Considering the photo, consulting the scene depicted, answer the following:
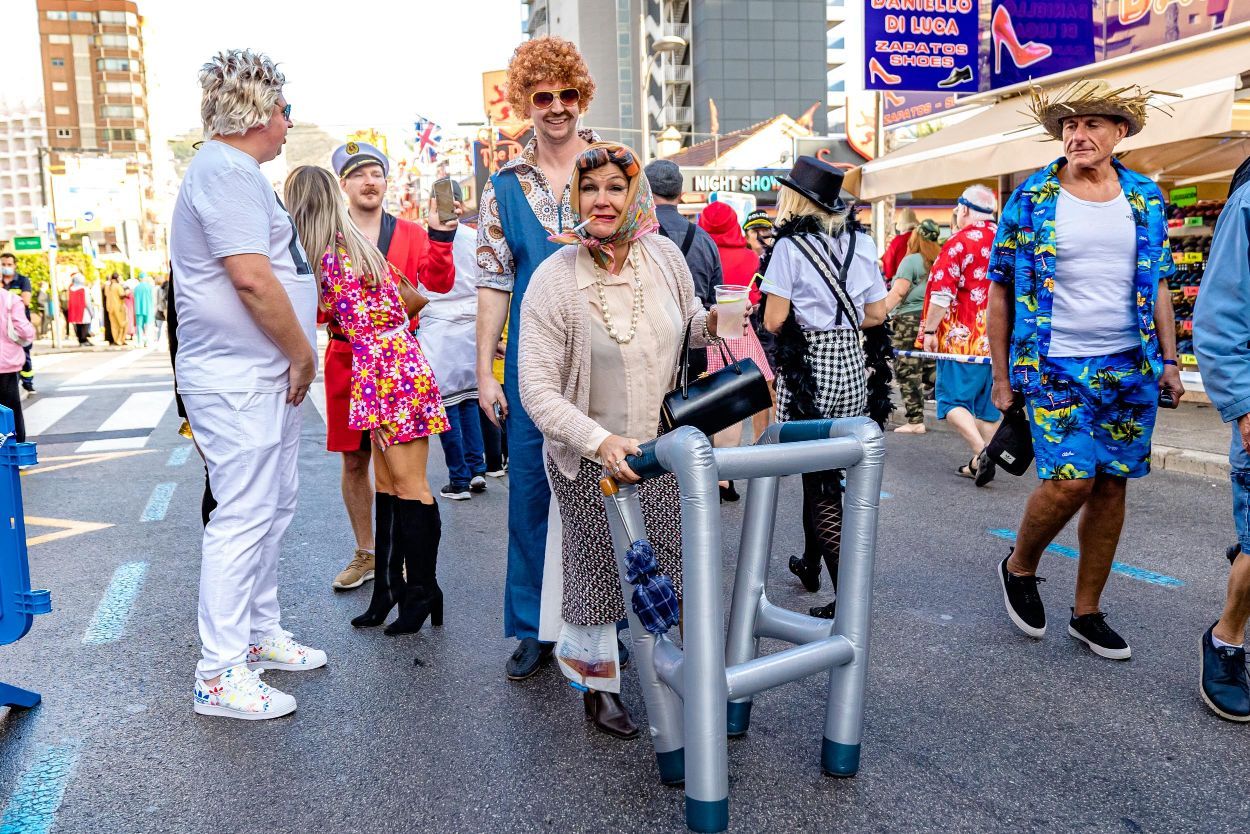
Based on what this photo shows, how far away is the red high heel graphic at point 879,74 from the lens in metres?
12.2

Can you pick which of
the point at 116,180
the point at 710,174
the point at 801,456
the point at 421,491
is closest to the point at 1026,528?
the point at 801,456

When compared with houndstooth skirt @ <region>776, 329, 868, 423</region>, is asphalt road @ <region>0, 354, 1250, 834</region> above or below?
below

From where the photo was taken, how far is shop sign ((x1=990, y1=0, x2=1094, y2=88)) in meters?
12.2

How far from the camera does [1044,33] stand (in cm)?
1235

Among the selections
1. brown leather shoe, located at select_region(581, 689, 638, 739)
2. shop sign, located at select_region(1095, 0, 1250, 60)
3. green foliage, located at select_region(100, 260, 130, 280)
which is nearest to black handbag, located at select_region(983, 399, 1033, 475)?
brown leather shoe, located at select_region(581, 689, 638, 739)

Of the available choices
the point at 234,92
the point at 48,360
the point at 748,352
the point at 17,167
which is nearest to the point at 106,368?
the point at 48,360

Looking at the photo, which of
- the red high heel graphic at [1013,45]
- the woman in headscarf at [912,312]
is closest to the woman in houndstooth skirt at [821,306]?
the woman in headscarf at [912,312]

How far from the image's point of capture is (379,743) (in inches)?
126

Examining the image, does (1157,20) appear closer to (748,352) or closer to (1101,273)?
(748,352)

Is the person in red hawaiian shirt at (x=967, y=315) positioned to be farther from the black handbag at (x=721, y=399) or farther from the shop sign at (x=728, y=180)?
the shop sign at (x=728, y=180)

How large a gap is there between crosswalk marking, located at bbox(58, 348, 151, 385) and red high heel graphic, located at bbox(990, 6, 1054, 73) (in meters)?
14.6

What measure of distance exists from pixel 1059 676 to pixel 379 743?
2.28m

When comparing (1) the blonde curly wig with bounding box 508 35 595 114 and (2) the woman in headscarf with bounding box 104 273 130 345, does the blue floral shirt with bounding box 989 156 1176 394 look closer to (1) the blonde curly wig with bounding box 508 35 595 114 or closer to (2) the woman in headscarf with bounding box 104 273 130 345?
(1) the blonde curly wig with bounding box 508 35 595 114

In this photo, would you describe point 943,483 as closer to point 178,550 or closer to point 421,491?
point 421,491
